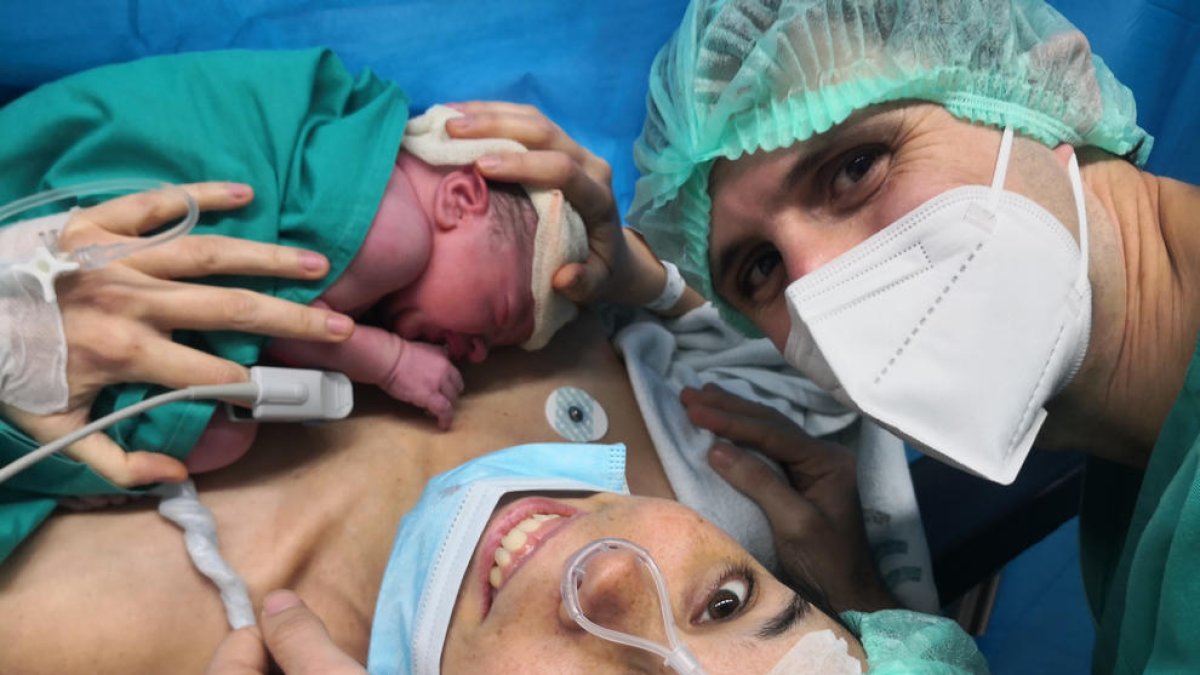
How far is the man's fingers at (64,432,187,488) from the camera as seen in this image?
1.12 metres

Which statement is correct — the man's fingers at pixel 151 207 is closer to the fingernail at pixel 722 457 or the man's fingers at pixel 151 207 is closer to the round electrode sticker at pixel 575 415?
the round electrode sticker at pixel 575 415

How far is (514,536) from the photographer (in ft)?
3.67

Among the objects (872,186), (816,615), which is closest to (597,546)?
(816,615)

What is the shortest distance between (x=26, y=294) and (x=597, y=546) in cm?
68

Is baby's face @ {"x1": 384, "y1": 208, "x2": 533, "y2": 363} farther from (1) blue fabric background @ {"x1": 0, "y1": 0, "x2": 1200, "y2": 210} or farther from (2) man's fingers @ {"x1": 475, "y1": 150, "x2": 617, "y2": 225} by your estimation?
(1) blue fabric background @ {"x1": 0, "y1": 0, "x2": 1200, "y2": 210}

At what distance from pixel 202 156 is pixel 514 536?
631mm

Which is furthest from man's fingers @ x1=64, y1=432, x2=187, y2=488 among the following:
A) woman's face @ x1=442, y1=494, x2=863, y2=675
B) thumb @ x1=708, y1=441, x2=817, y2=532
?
thumb @ x1=708, y1=441, x2=817, y2=532

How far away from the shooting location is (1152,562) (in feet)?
3.42

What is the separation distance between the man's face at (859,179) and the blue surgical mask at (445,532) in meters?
0.37

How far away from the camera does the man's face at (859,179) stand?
112 cm

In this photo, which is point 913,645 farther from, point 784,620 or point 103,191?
point 103,191

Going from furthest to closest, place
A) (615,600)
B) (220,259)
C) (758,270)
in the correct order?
(758,270) → (220,259) → (615,600)

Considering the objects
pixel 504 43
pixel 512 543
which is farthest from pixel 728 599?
pixel 504 43

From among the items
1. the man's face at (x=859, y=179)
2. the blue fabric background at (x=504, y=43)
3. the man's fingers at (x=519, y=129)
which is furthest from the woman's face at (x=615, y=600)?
the blue fabric background at (x=504, y=43)
